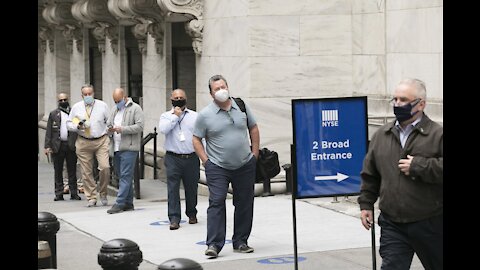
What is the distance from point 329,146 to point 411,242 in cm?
233

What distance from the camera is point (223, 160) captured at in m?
11.4

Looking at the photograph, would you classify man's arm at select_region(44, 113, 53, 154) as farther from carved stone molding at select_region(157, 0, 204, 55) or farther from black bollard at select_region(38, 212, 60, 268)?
black bollard at select_region(38, 212, 60, 268)

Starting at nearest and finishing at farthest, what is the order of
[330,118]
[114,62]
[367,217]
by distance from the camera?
[367,217] → [330,118] → [114,62]

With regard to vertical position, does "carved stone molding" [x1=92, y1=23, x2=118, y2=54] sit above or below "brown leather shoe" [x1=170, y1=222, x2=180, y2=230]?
above

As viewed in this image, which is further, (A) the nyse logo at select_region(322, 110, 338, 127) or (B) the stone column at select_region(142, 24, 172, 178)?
(B) the stone column at select_region(142, 24, 172, 178)

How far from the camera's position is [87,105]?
1678 centimetres

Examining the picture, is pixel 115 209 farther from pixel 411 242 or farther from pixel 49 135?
pixel 411 242

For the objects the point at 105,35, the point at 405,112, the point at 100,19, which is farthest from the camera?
the point at 105,35

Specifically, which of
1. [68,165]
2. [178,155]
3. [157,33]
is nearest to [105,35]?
[157,33]

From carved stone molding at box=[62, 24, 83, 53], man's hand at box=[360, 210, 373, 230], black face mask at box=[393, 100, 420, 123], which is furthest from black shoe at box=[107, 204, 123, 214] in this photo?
carved stone molding at box=[62, 24, 83, 53]

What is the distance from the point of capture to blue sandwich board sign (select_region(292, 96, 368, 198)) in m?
9.71

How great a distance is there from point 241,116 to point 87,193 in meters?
6.01

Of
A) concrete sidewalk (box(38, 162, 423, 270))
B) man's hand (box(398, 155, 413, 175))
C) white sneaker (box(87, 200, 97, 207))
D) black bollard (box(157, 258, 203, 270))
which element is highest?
man's hand (box(398, 155, 413, 175))
